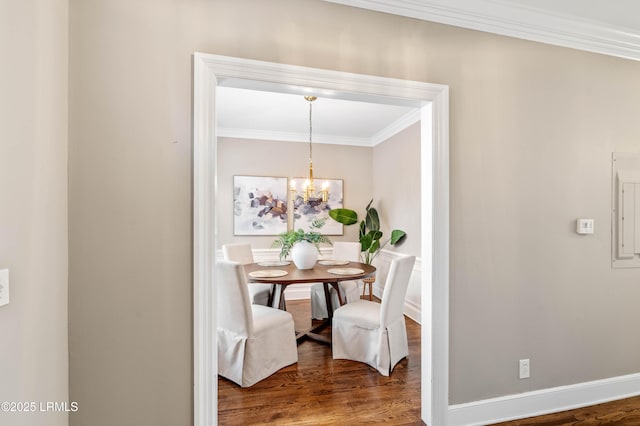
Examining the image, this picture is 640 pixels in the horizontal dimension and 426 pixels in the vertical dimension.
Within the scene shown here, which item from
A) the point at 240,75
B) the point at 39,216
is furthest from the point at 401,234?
the point at 39,216

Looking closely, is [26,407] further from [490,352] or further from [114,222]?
[490,352]

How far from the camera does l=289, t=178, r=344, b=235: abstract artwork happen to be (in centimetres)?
507

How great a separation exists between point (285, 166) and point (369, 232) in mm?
1690

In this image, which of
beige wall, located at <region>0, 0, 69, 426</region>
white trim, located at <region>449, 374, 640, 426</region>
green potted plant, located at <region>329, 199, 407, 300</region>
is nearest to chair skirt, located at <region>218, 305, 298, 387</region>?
beige wall, located at <region>0, 0, 69, 426</region>

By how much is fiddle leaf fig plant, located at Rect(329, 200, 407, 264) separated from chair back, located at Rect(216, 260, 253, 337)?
246 centimetres

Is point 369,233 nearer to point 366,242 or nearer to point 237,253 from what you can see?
point 366,242

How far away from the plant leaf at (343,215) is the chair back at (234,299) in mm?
2587

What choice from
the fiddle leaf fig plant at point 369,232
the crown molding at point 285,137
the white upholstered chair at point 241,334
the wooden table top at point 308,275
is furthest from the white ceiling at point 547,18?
the crown molding at point 285,137

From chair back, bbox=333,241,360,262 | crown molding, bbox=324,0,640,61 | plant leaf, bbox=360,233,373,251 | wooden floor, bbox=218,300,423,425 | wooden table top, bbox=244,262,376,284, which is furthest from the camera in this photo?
plant leaf, bbox=360,233,373,251

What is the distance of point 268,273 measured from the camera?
122 inches

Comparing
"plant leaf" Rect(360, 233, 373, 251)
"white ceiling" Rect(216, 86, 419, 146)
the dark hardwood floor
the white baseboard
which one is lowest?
the dark hardwood floor

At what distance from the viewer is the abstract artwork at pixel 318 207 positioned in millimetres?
5074

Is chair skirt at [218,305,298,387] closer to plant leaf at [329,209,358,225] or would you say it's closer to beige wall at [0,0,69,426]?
beige wall at [0,0,69,426]

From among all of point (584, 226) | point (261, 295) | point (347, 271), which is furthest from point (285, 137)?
point (584, 226)
